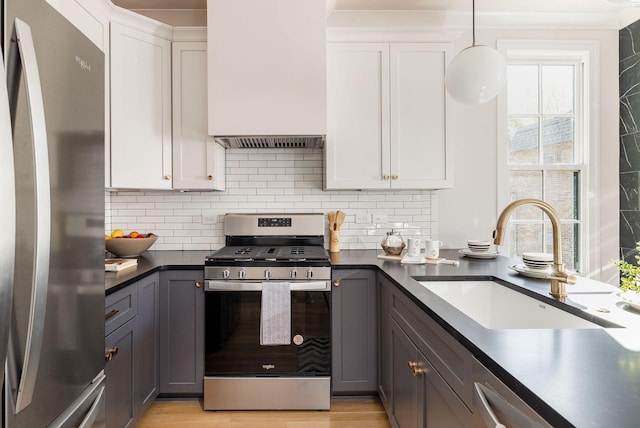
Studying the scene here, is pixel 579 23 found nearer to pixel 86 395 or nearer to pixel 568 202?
pixel 568 202

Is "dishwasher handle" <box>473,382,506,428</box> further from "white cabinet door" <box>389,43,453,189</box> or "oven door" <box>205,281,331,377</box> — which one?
"white cabinet door" <box>389,43,453,189</box>

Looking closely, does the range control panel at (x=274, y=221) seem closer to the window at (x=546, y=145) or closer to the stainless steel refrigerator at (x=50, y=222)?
the stainless steel refrigerator at (x=50, y=222)

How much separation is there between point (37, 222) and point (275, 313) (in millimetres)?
1544

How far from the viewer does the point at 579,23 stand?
9.59ft

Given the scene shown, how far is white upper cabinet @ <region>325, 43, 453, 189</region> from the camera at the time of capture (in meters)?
2.59

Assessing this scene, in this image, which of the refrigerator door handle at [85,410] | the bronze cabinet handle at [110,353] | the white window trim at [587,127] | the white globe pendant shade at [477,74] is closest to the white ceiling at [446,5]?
the white window trim at [587,127]

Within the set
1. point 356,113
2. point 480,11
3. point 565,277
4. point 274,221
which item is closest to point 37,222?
point 565,277

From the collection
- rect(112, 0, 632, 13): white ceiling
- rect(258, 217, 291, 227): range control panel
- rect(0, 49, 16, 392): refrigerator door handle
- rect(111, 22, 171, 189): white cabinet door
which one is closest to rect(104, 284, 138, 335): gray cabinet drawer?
rect(111, 22, 171, 189): white cabinet door

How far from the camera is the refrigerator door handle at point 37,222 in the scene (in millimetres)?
822

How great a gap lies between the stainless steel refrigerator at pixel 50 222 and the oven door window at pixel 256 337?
1021mm

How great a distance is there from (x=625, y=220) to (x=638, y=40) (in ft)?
4.43

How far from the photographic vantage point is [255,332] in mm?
2244

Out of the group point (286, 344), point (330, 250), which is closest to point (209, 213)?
point (330, 250)

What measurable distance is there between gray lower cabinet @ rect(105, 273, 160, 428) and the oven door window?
0.31 metres
